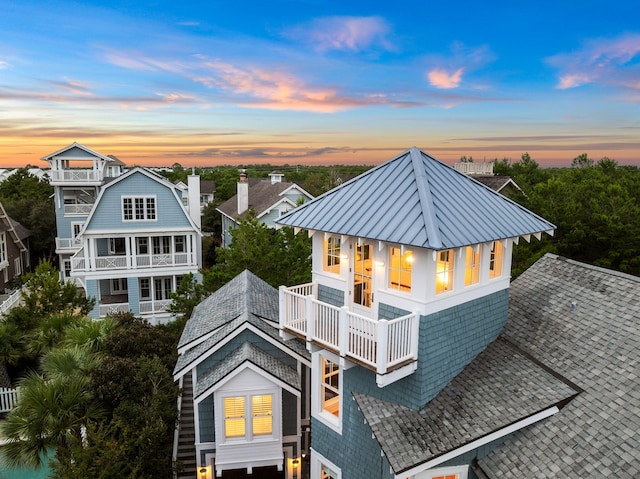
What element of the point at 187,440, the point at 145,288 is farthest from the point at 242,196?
the point at 187,440

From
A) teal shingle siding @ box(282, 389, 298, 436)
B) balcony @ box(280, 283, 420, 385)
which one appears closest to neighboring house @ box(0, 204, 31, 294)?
teal shingle siding @ box(282, 389, 298, 436)

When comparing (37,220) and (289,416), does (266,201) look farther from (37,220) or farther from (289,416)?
(289,416)

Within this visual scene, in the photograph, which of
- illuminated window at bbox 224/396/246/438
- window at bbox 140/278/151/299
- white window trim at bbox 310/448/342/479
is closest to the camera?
white window trim at bbox 310/448/342/479

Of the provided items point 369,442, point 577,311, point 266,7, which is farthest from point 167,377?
point 266,7

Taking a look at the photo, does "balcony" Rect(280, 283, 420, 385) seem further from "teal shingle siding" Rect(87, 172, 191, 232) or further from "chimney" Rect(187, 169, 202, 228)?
"chimney" Rect(187, 169, 202, 228)

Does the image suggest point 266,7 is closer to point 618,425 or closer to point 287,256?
point 287,256

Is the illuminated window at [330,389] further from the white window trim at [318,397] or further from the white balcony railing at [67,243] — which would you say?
the white balcony railing at [67,243]
